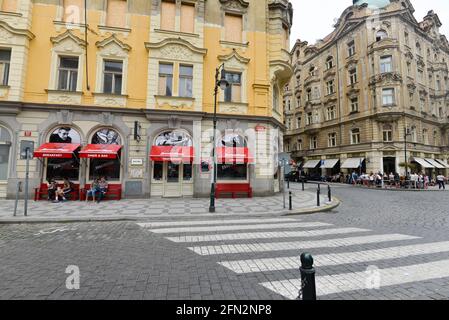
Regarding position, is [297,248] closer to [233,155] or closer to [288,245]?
[288,245]

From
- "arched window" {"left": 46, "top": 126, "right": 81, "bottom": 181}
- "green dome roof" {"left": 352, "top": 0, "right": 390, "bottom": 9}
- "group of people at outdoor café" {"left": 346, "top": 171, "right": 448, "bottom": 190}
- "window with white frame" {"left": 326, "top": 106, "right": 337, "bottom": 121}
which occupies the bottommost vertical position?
"group of people at outdoor café" {"left": 346, "top": 171, "right": 448, "bottom": 190}

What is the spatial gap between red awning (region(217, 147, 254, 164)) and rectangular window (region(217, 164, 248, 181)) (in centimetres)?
66

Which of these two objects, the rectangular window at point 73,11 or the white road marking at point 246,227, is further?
the rectangular window at point 73,11

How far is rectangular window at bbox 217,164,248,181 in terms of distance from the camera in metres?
15.7

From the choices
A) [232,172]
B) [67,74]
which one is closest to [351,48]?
[232,172]

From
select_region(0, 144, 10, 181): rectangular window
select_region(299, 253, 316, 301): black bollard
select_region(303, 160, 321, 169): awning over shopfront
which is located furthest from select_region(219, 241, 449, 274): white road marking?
select_region(303, 160, 321, 169): awning over shopfront

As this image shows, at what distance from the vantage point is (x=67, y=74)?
14.4 metres

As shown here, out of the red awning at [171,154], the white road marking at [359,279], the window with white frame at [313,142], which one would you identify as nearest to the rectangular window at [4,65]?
the red awning at [171,154]

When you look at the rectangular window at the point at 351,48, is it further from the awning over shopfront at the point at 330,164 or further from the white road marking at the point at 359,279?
the white road marking at the point at 359,279

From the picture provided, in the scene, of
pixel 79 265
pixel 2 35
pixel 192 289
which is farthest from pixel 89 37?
pixel 192 289

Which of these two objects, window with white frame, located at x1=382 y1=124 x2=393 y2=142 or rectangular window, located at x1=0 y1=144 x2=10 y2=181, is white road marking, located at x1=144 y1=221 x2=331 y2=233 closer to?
rectangular window, located at x1=0 y1=144 x2=10 y2=181

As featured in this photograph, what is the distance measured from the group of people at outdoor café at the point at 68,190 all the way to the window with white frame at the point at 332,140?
32.6 m

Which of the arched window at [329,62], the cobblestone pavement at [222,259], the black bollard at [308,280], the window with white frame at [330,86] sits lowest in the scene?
the cobblestone pavement at [222,259]

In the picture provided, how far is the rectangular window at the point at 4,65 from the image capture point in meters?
13.7
